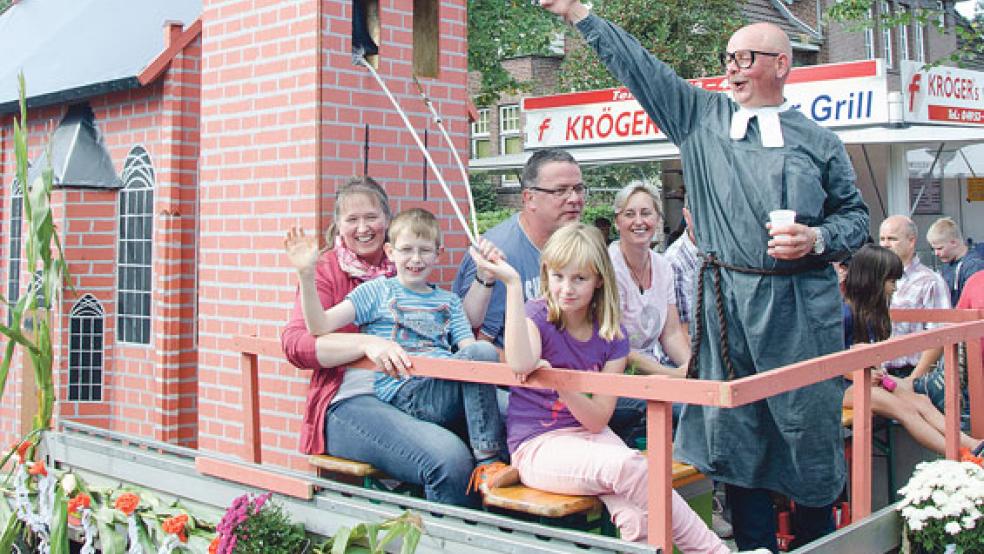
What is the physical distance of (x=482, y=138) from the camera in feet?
97.5

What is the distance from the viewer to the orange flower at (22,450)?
4.90m

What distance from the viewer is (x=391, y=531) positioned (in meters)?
3.13

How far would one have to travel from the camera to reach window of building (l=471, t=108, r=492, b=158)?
96.5ft

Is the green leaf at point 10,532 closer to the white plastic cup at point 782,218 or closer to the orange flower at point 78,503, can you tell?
the orange flower at point 78,503

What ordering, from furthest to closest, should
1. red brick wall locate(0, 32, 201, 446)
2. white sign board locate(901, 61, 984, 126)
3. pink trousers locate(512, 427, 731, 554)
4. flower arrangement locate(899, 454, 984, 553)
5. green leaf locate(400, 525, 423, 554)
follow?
white sign board locate(901, 61, 984, 126) < red brick wall locate(0, 32, 201, 446) < flower arrangement locate(899, 454, 984, 553) < pink trousers locate(512, 427, 731, 554) < green leaf locate(400, 525, 423, 554)

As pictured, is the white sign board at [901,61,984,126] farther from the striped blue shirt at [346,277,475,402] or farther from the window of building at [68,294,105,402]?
the striped blue shirt at [346,277,475,402]

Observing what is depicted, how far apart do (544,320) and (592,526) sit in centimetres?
73

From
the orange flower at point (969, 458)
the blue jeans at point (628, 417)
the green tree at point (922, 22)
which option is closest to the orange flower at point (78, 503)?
the blue jeans at point (628, 417)

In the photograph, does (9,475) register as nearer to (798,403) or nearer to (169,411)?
(169,411)

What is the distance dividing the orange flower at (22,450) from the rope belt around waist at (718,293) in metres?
3.21

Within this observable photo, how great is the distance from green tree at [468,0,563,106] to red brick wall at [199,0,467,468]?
11.3 metres

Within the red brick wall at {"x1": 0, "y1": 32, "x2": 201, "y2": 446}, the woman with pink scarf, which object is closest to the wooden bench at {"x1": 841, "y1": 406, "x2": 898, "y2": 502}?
the woman with pink scarf

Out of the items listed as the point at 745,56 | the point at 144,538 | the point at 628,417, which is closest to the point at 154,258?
the point at 144,538

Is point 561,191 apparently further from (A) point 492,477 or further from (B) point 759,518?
(B) point 759,518
